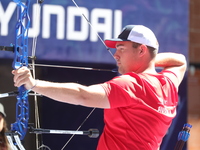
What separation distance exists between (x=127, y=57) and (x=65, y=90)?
1.88 feet

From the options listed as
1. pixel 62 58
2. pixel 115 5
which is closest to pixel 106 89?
pixel 62 58

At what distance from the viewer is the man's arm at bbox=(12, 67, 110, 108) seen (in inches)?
81.4

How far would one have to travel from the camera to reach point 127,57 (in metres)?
2.60

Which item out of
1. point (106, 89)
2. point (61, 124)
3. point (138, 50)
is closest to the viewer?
point (106, 89)

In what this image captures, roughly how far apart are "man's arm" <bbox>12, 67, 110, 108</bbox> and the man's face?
15.2 inches

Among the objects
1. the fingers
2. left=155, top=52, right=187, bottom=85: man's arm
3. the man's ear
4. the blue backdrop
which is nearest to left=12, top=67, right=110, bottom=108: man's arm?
the fingers

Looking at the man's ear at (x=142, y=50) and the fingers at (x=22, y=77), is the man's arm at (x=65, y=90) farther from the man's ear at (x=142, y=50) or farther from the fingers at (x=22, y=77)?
the man's ear at (x=142, y=50)

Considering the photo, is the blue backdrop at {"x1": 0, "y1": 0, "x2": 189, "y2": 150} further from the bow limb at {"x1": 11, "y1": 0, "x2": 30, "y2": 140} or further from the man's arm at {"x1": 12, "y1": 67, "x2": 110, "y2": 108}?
the man's arm at {"x1": 12, "y1": 67, "x2": 110, "y2": 108}

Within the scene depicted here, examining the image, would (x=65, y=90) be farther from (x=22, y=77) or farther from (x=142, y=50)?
(x=142, y=50)

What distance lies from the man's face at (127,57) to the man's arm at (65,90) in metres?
0.39

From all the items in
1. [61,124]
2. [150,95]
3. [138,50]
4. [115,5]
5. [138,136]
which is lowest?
[61,124]

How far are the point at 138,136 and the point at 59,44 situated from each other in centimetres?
135

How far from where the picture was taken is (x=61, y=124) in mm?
3600

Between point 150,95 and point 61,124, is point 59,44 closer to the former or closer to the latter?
point 61,124
